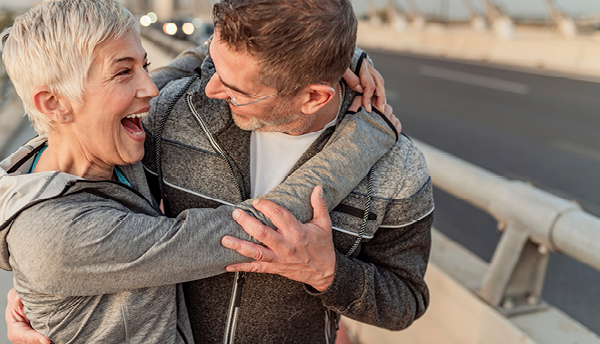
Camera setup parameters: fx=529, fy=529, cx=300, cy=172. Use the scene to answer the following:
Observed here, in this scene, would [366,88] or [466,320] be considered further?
[466,320]

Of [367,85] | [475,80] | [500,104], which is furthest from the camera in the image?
[475,80]

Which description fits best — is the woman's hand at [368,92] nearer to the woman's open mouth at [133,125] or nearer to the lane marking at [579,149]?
the woman's open mouth at [133,125]

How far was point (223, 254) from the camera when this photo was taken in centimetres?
164

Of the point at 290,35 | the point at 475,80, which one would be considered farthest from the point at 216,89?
the point at 475,80

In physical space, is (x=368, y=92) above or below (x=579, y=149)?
above

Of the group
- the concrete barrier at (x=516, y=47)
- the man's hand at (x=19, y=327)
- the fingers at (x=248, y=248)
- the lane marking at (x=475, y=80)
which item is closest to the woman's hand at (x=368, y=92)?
the fingers at (x=248, y=248)

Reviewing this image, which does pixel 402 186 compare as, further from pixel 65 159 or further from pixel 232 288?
pixel 65 159

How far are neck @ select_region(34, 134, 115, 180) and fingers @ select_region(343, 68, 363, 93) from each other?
1.05 meters

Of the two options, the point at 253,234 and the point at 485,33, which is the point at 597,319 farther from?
the point at 485,33

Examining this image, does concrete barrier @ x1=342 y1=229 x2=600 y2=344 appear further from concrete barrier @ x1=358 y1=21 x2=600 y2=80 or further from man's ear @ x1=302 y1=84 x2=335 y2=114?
concrete barrier @ x1=358 y1=21 x2=600 y2=80

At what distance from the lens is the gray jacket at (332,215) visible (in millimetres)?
2014

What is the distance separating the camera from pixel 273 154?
7.18ft

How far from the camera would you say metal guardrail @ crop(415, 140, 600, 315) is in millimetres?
2258

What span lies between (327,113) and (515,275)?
127cm
